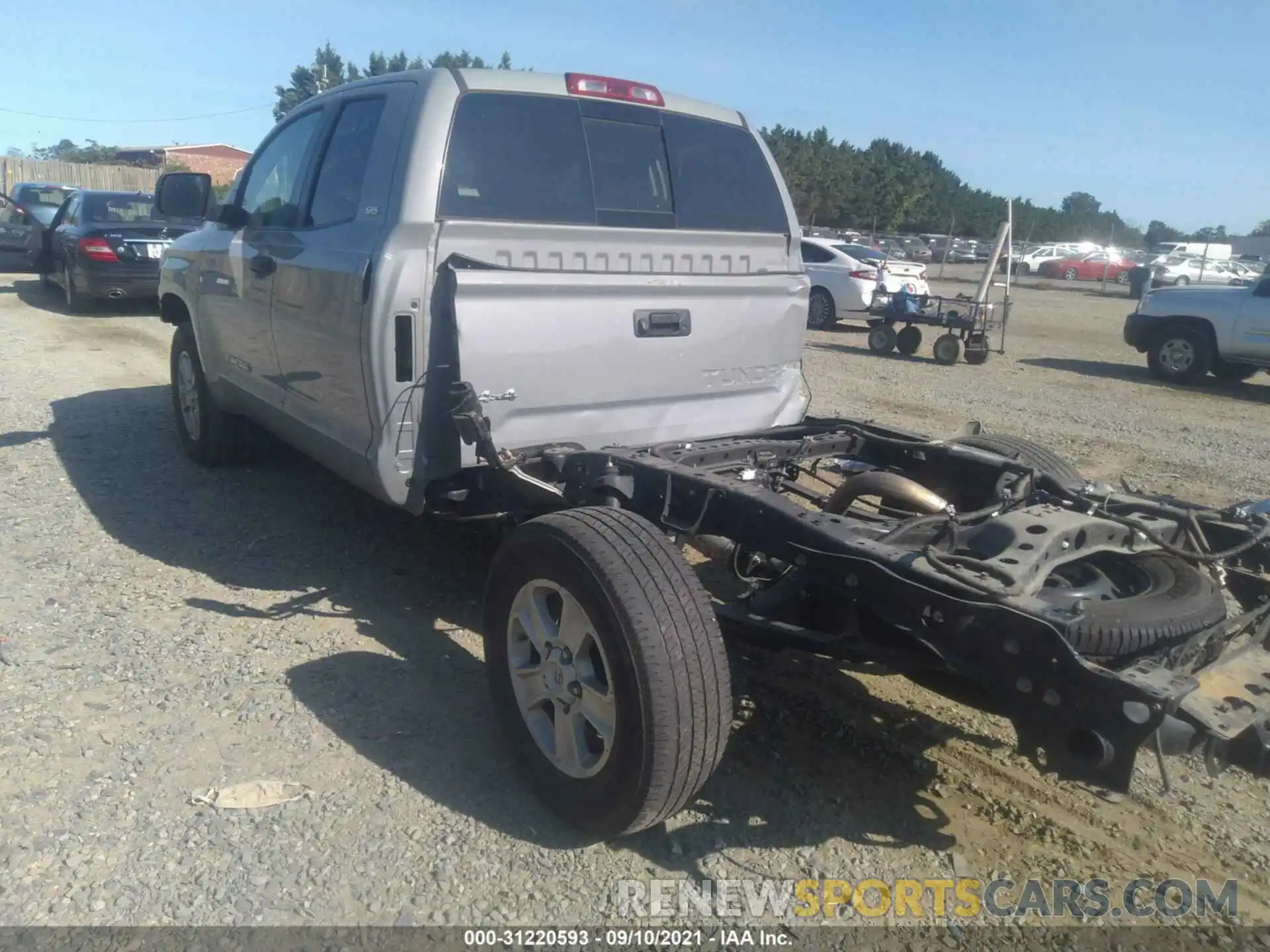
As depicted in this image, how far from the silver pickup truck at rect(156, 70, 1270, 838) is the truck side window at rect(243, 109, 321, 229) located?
26 millimetres

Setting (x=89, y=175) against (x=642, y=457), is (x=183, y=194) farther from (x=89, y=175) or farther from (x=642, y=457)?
(x=89, y=175)

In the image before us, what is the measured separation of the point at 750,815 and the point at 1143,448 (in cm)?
681

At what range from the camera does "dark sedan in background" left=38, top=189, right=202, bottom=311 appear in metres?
13.2

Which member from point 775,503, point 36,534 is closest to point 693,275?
point 775,503

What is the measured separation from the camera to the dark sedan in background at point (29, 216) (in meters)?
16.0

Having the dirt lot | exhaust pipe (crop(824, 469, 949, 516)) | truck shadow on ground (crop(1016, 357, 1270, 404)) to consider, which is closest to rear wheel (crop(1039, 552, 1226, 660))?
the dirt lot

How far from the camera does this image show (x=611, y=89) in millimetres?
4285

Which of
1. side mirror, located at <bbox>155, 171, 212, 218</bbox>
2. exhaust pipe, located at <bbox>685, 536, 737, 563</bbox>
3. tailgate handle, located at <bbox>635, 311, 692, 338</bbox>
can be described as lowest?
exhaust pipe, located at <bbox>685, 536, 737, 563</bbox>

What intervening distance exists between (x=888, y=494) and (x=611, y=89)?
6.97ft

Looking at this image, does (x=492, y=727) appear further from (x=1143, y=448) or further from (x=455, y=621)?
(x=1143, y=448)

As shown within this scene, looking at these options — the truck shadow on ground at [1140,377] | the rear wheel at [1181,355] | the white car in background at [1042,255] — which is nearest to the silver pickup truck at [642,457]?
the truck shadow on ground at [1140,377]

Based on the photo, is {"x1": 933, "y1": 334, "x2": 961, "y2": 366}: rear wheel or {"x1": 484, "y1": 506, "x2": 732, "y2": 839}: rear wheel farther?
{"x1": 933, "y1": 334, "x2": 961, "y2": 366}: rear wheel

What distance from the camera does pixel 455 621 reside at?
14.4 ft

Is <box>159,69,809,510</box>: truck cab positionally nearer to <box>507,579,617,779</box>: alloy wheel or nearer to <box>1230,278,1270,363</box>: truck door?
<box>507,579,617,779</box>: alloy wheel
